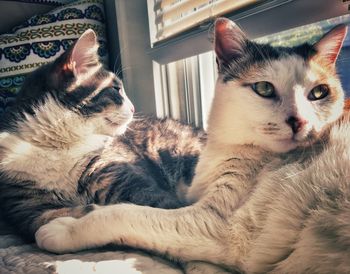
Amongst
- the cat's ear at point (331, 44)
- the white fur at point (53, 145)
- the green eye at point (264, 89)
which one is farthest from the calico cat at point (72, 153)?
the cat's ear at point (331, 44)

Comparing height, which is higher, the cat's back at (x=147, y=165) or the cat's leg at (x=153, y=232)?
the cat's back at (x=147, y=165)

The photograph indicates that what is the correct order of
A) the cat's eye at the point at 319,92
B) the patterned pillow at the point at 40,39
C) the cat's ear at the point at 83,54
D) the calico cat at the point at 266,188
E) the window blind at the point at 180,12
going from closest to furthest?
the calico cat at the point at 266,188 → the cat's eye at the point at 319,92 → the window blind at the point at 180,12 → the cat's ear at the point at 83,54 → the patterned pillow at the point at 40,39

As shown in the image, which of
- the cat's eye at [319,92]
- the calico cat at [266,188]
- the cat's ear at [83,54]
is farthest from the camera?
the cat's ear at [83,54]

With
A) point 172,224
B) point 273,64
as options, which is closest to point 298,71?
point 273,64

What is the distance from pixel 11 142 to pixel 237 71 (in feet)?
1.86

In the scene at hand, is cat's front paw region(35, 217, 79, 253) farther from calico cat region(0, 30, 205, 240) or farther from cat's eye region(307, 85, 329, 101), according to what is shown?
cat's eye region(307, 85, 329, 101)

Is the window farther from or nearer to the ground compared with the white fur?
farther from the ground

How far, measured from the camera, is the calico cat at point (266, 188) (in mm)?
498

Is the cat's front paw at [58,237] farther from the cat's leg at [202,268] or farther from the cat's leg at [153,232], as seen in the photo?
the cat's leg at [202,268]

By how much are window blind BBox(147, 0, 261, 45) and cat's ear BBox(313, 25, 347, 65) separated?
0.15 meters


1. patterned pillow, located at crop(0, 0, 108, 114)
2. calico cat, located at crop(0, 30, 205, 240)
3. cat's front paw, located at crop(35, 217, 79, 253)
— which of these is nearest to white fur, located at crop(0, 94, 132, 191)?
calico cat, located at crop(0, 30, 205, 240)

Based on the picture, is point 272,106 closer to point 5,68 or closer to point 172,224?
point 172,224

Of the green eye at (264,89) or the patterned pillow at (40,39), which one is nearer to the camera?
the green eye at (264,89)

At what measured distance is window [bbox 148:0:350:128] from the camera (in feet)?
1.88
